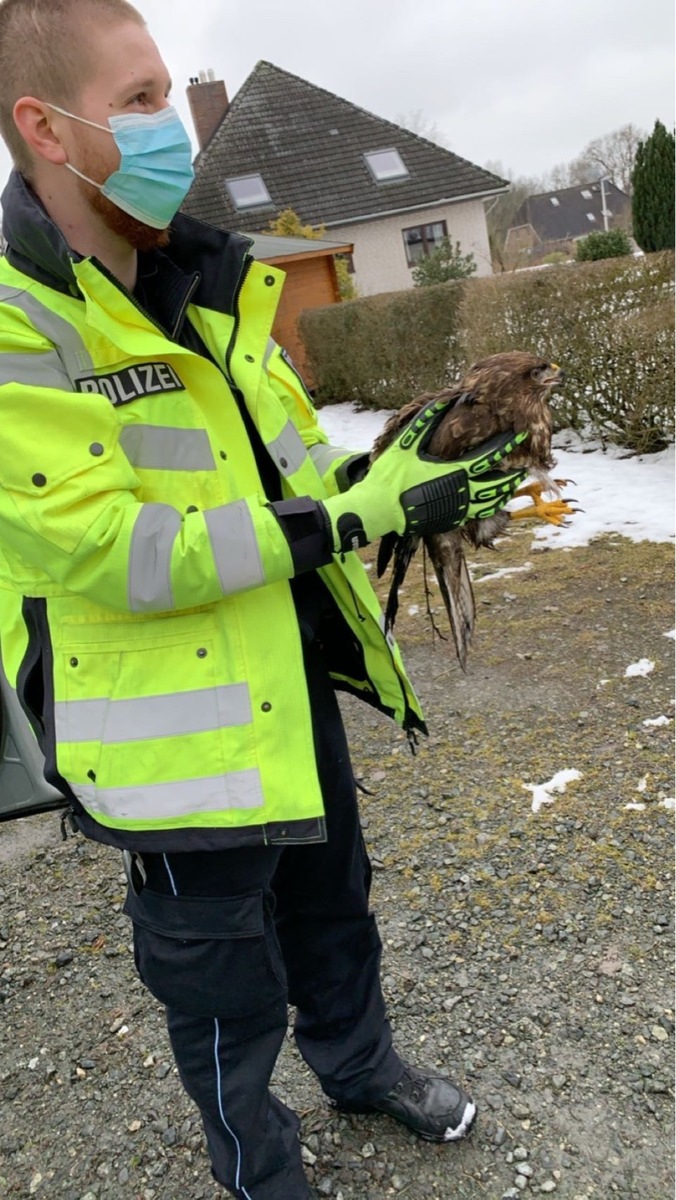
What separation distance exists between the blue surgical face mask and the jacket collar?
0.09 m

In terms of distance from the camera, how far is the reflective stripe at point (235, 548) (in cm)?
139

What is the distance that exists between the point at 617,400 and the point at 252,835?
6897mm

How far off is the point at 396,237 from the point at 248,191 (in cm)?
467

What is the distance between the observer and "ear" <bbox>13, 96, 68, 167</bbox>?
1394mm

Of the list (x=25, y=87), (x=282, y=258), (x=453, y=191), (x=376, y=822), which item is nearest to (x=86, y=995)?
(x=376, y=822)

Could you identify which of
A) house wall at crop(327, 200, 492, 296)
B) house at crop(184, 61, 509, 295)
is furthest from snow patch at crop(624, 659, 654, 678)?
house wall at crop(327, 200, 492, 296)

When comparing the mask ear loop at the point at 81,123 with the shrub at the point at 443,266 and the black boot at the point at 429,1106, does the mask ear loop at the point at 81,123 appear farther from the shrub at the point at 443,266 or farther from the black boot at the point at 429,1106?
the shrub at the point at 443,266

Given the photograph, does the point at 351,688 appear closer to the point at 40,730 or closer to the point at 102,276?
the point at 40,730

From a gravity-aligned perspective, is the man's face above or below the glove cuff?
above

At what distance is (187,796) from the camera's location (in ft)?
4.90

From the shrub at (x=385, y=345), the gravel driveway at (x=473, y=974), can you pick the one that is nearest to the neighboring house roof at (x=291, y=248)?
the shrub at (x=385, y=345)

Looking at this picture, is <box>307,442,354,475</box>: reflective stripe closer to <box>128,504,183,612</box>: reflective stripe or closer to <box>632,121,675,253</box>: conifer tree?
<box>128,504,183,612</box>: reflective stripe

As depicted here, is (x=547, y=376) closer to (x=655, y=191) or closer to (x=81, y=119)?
(x=81, y=119)

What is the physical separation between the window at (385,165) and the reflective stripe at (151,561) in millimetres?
26358
